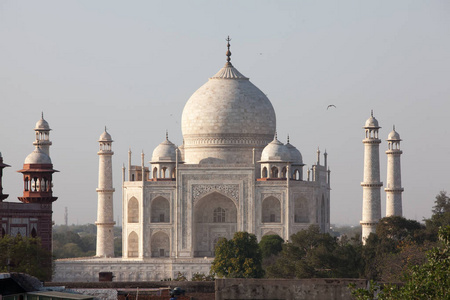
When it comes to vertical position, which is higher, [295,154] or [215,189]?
[295,154]

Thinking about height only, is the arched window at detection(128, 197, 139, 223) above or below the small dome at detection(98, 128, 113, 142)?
below

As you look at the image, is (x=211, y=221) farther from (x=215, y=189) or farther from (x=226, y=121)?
(x=226, y=121)

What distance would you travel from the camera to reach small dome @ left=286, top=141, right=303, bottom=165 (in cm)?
4995

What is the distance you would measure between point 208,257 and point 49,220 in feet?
32.6

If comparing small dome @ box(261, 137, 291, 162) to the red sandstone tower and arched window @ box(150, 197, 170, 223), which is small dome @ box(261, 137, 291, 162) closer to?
arched window @ box(150, 197, 170, 223)

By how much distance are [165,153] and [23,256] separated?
16.8 meters

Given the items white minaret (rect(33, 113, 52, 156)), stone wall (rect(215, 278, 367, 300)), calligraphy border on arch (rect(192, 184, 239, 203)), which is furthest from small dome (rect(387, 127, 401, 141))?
stone wall (rect(215, 278, 367, 300))

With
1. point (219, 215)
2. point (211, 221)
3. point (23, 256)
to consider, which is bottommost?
point (23, 256)

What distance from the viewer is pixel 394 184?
164 feet

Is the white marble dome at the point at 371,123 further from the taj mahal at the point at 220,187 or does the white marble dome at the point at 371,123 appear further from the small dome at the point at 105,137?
the small dome at the point at 105,137

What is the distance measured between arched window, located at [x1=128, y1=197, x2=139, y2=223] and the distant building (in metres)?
9.03

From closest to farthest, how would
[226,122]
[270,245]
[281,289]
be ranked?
[281,289]
[270,245]
[226,122]

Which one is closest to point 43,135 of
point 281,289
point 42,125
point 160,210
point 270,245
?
point 42,125

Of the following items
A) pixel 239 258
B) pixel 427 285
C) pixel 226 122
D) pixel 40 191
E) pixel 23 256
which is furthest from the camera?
pixel 226 122
